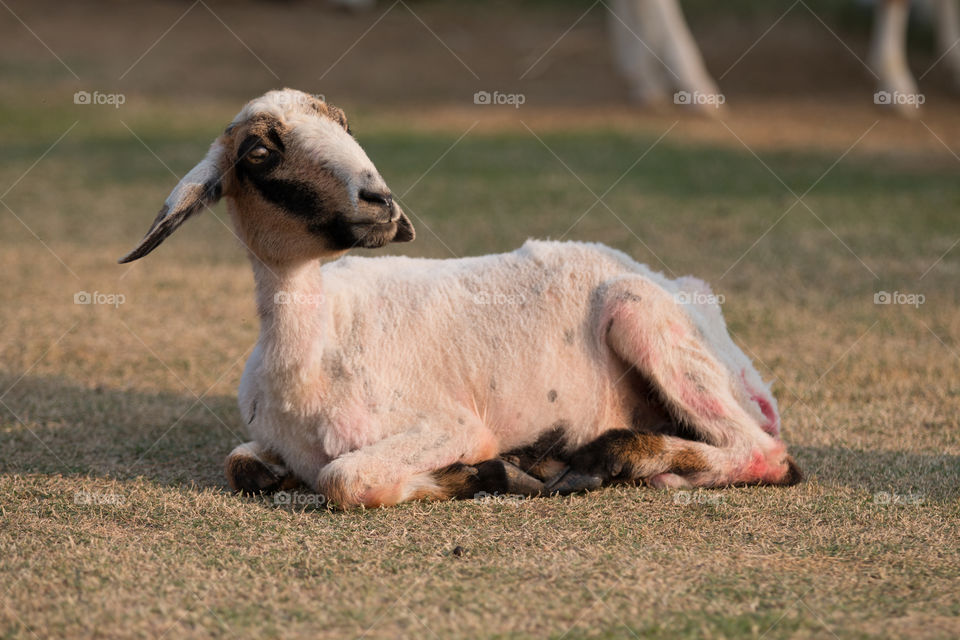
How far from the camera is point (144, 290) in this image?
428 inches

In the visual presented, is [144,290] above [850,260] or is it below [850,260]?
below

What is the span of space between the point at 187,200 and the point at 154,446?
6.61 feet

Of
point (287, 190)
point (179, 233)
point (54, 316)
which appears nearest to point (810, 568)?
point (287, 190)

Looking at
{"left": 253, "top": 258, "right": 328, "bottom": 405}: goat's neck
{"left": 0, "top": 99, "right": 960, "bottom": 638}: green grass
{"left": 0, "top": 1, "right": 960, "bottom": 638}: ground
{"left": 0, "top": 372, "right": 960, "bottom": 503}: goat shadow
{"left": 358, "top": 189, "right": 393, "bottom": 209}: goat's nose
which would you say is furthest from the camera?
{"left": 0, "top": 372, "right": 960, "bottom": 503}: goat shadow

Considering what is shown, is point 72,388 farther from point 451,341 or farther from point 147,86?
point 147,86

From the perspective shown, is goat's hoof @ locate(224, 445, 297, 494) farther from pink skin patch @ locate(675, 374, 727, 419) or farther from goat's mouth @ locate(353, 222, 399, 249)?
pink skin patch @ locate(675, 374, 727, 419)

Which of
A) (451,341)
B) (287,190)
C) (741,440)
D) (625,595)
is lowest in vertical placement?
(625,595)

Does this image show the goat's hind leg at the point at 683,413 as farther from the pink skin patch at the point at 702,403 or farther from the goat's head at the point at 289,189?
the goat's head at the point at 289,189

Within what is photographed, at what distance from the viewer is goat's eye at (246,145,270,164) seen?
18.2 ft

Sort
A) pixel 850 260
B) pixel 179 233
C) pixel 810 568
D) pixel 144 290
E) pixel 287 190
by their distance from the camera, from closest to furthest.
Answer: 1. pixel 810 568
2. pixel 287 190
3. pixel 144 290
4. pixel 850 260
5. pixel 179 233

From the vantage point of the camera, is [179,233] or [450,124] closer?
[179,233]

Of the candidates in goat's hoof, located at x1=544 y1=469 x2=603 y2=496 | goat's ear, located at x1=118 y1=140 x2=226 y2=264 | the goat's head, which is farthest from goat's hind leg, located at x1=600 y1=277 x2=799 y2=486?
goat's ear, located at x1=118 y1=140 x2=226 y2=264

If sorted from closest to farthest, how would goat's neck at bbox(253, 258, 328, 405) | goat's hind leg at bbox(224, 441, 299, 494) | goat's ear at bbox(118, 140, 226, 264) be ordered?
goat's ear at bbox(118, 140, 226, 264) → goat's neck at bbox(253, 258, 328, 405) → goat's hind leg at bbox(224, 441, 299, 494)

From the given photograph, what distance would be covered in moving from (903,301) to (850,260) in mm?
1627
